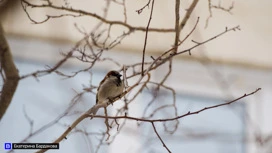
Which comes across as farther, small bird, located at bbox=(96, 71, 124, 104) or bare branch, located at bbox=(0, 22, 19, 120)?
small bird, located at bbox=(96, 71, 124, 104)

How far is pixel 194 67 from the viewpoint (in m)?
2.56

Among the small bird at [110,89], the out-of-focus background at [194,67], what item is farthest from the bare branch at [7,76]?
the out-of-focus background at [194,67]

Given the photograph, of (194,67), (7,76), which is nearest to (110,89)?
(7,76)

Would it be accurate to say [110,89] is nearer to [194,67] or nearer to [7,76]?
[7,76]

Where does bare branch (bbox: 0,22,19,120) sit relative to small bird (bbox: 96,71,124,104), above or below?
above

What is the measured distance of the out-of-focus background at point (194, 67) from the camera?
215 cm

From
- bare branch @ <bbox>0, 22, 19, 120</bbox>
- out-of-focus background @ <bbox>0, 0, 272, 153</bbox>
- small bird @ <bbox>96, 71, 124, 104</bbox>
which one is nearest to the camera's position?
bare branch @ <bbox>0, 22, 19, 120</bbox>

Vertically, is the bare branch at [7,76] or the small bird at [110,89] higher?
the bare branch at [7,76]

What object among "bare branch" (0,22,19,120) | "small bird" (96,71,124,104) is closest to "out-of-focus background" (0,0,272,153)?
"small bird" (96,71,124,104)

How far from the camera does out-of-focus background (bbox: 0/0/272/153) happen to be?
2150 millimetres

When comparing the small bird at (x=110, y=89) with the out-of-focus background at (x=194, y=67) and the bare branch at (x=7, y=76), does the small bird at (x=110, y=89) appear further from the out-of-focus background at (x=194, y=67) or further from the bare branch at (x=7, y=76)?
the out-of-focus background at (x=194, y=67)

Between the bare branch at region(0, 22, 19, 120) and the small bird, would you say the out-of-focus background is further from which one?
the bare branch at region(0, 22, 19, 120)

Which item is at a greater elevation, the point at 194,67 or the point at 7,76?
the point at 7,76

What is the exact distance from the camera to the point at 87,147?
121 cm
